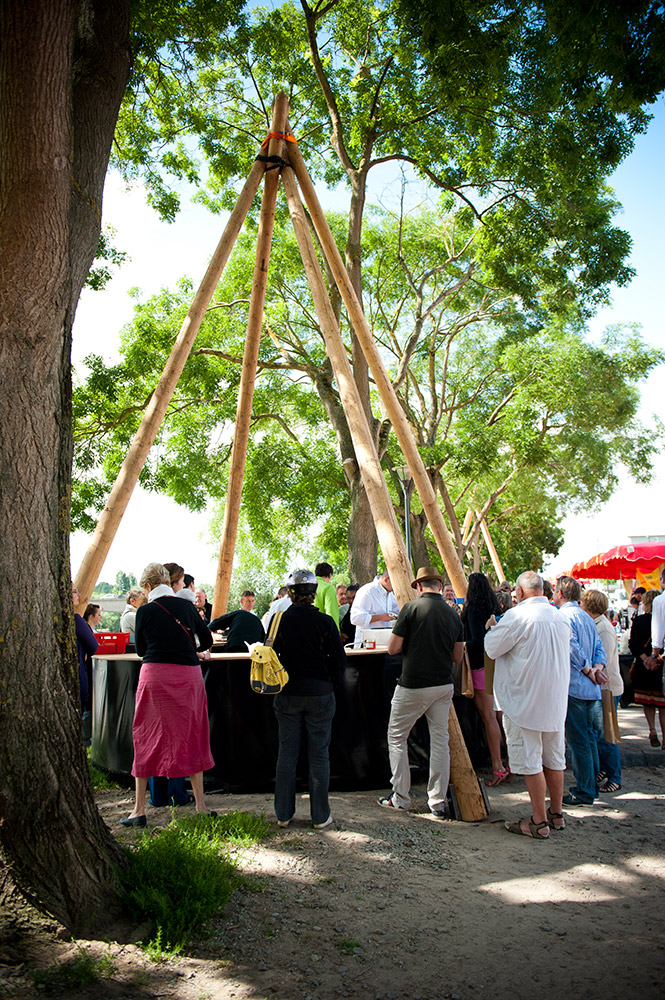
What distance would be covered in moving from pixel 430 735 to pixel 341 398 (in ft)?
12.3

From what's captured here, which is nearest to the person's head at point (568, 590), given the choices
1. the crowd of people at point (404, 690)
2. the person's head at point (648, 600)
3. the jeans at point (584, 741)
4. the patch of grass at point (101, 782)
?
the crowd of people at point (404, 690)

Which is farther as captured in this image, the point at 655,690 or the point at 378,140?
the point at 378,140

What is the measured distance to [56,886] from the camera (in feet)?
12.1

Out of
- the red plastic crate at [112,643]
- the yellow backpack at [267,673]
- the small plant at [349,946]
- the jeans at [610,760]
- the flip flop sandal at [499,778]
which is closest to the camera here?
the small plant at [349,946]

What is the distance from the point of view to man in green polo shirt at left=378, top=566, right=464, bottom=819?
637cm

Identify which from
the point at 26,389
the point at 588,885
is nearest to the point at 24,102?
the point at 26,389

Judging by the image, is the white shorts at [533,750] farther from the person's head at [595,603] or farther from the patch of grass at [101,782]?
the patch of grass at [101,782]

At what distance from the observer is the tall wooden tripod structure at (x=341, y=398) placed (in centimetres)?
721

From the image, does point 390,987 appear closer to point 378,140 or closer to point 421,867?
point 421,867

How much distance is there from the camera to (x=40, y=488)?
4.04 m

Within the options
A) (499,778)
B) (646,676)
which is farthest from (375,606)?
(646,676)

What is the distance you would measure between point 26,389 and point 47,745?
6.32 feet

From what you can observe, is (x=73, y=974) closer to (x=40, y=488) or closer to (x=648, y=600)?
(x=40, y=488)

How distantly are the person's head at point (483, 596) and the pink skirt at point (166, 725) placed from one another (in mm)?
3087
